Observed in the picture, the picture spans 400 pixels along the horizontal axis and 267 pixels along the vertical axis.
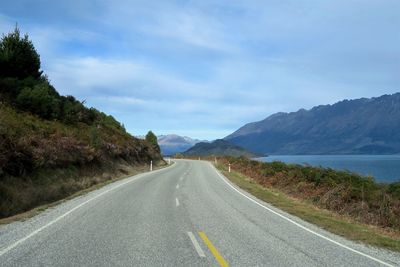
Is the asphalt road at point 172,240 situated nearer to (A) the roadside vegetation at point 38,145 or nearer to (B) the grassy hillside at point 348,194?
(A) the roadside vegetation at point 38,145

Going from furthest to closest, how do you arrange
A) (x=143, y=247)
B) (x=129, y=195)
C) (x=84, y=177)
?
1. (x=84, y=177)
2. (x=129, y=195)
3. (x=143, y=247)

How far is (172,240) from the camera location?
9.78m

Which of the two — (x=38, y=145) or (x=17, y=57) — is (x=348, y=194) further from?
(x=17, y=57)

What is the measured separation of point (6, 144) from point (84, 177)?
8.39m

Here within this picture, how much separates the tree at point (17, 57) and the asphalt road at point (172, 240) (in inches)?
943

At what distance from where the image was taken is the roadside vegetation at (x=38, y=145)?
17641 mm

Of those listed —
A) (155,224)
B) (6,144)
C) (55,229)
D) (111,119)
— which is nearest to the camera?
(55,229)

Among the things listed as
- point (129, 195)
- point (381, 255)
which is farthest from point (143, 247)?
point (129, 195)

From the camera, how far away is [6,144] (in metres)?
18.2

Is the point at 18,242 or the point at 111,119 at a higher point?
the point at 111,119

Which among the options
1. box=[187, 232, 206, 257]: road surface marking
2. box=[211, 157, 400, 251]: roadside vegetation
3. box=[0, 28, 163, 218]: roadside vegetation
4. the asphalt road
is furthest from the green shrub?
box=[187, 232, 206, 257]: road surface marking

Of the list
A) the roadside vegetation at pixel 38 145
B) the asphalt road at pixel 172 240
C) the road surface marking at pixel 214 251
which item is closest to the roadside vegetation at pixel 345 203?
the asphalt road at pixel 172 240

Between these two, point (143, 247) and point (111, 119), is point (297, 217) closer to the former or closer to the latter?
point (143, 247)

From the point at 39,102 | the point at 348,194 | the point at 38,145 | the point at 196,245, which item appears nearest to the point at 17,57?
the point at 39,102
